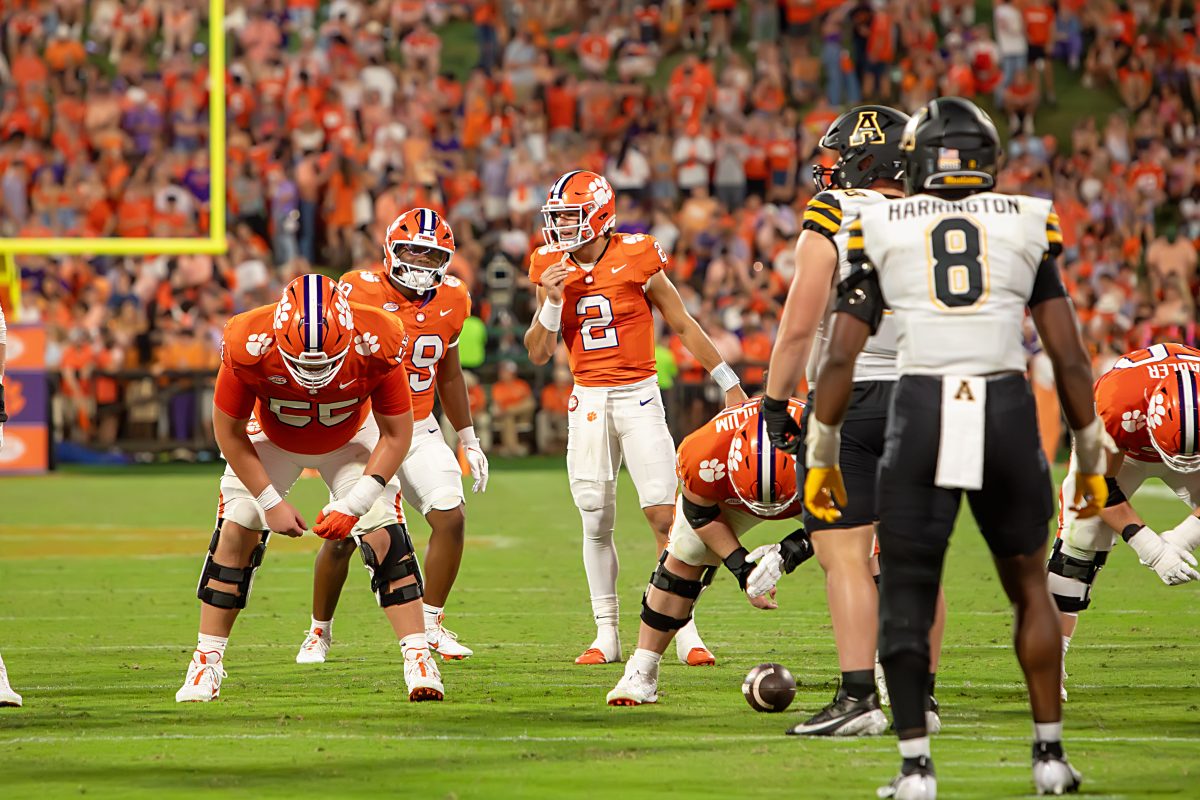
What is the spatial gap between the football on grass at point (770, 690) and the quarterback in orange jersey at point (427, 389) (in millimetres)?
1960

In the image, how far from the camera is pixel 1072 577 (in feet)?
21.6

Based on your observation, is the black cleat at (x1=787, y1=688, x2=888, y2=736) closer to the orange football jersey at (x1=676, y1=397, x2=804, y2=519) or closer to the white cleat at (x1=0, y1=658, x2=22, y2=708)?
the orange football jersey at (x1=676, y1=397, x2=804, y2=519)

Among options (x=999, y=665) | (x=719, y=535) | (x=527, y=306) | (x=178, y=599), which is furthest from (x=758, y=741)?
(x=527, y=306)

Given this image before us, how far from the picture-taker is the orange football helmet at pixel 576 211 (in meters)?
7.93

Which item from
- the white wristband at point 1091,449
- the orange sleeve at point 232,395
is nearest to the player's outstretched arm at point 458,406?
the orange sleeve at point 232,395

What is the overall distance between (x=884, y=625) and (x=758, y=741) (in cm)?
101

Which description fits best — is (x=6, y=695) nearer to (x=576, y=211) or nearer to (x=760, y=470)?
(x=760, y=470)

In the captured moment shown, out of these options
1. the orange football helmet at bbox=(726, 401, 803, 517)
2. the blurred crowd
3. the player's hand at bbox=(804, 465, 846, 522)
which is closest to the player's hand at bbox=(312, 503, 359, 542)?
the orange football helmet at bbox=(726, 401, 803, 517)

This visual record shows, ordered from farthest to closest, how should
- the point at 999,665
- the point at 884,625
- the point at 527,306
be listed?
the point at 527,306 < the point at 999,665 < the point at 884,625

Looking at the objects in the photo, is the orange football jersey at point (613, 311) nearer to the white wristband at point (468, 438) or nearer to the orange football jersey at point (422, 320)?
the orange football jersey at point (422, 320)

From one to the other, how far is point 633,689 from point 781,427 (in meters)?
1.30

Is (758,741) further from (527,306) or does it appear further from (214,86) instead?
Answer: (527,306)

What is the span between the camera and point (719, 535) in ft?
20.8

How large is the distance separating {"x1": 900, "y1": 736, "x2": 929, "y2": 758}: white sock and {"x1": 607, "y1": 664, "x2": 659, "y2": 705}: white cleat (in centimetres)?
180
